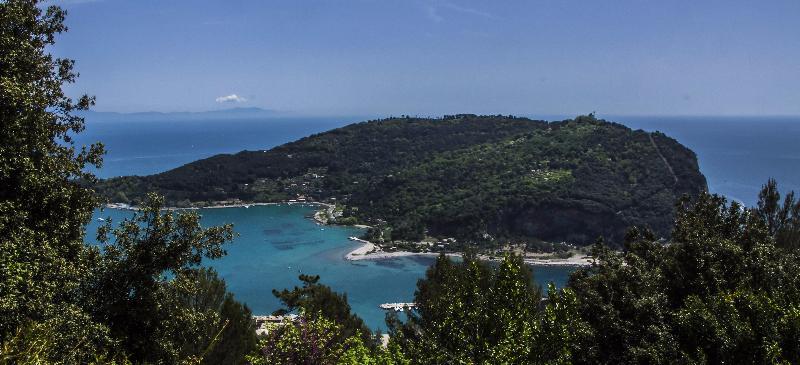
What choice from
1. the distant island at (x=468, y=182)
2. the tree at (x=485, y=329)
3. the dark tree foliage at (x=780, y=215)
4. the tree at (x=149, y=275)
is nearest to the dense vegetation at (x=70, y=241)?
the tree at (x=149, y=275)

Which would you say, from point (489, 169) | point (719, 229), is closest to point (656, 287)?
point (719, 229)

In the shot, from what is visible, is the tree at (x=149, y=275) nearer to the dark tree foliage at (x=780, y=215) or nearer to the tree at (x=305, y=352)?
the tree at (x=305, y=352)

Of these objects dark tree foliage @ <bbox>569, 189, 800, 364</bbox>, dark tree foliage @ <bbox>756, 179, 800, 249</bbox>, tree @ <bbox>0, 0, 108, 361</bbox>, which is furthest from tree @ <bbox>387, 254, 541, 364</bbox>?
dark tree foliage @ <bbox>756, 179, 800, 249</bbox>

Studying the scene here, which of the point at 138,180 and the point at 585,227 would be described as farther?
the point at 138,180

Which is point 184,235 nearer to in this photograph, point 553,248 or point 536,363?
point 536,363

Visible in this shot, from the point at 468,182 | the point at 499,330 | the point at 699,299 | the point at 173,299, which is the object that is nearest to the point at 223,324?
the point at 173,299

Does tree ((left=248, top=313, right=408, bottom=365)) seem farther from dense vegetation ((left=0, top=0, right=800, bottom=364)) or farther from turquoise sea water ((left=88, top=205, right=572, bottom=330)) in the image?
turquoise sea water ((left=88, top=205, right=572, bottom=330))
